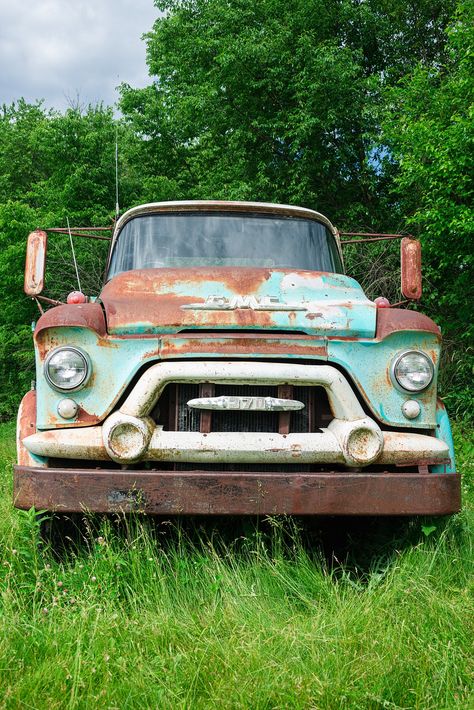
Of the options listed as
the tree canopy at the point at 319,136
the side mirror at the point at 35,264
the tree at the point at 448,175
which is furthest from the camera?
the tree canopy at the point at 319,136

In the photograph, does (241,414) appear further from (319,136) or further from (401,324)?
(319,136)

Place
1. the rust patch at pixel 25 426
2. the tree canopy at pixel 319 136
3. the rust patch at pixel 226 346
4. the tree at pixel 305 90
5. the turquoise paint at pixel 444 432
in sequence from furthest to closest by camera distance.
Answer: the tree at pixel 305 90 < the tree canopy at pixel 319 136 < the turquoise paint at pixel 444 432 < the rust patch at pixel 25 426 < the rust patch at pixel 226 346

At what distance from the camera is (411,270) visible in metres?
4.58

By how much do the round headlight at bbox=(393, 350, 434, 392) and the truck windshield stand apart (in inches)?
54.2

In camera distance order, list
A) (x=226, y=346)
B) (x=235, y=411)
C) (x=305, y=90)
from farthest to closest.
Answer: (x=305, y=90) < (x=235, y=411) < (x=226, y=346)

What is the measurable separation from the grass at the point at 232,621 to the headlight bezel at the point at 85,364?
56cm

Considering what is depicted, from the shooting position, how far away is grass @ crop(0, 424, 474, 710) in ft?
7.16

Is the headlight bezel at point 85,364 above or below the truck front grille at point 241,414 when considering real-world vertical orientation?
above

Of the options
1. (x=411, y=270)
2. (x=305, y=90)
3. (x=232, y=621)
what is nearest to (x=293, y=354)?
(x=232, y=621)

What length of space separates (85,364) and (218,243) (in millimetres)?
1631

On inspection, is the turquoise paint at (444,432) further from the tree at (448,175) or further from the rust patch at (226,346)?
the tree at (448,175)

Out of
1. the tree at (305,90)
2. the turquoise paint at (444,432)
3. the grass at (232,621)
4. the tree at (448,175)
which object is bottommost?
the grass at (232,621)

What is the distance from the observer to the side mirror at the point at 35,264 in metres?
4.23

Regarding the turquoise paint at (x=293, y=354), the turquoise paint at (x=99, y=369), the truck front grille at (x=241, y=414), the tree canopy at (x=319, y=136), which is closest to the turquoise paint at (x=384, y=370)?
the turquoise paint at (x=293, y=354)
